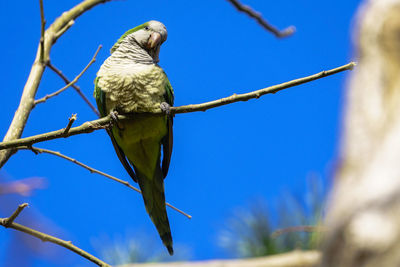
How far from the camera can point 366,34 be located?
1.07m

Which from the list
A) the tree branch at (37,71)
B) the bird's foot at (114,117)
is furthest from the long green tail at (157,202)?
the tree branch at (37,71)

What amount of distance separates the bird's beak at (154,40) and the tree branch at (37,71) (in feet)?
2.98

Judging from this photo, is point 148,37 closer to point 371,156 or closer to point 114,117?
point 114,117

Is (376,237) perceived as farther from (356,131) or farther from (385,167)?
(356,131)

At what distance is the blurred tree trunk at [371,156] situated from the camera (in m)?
0.79

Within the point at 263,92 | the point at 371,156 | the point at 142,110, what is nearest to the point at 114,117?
the point at 142,110

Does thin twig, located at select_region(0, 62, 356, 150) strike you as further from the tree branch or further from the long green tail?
the long green tail

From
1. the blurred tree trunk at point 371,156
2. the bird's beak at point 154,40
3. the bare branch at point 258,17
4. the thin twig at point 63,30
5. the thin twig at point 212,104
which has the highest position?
the bird's beak at point 154,40

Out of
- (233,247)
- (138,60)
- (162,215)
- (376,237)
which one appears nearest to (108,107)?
(138,60)

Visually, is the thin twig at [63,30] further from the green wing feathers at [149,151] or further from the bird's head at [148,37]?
the bird's head at [148,37]

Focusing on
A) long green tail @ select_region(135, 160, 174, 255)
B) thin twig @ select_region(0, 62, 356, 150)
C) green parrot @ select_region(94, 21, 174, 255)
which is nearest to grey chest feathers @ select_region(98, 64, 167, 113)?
green parrot @ select_region(94, 21, 174, 255)

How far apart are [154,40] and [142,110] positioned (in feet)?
3.95

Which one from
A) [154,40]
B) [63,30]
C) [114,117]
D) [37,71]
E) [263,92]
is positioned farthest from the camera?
[154,40]

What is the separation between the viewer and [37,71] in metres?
3.76
